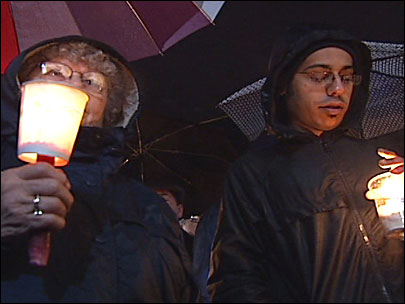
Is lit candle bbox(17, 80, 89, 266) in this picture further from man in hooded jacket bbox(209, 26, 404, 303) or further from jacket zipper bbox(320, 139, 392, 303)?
jacket zipper bbox(320, 139, 392, 303)

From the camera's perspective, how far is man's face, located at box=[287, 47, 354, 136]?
9.26 feet

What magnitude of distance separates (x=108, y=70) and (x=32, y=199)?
41.4 inches

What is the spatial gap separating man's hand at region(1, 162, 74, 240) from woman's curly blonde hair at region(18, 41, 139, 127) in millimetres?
736

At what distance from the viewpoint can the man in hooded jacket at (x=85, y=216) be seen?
2.03m

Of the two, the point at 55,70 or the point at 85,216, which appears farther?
the point at 55,70

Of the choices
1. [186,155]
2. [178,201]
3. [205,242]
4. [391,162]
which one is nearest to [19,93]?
[391,162]

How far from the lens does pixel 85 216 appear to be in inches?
93.4

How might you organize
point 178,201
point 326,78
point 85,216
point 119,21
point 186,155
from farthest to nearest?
point 186,155 → point 178,201 → point 119,21 → point 326,78 → point 85,216

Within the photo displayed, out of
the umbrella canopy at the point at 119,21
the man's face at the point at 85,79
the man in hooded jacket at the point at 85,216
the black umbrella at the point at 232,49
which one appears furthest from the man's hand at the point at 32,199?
the black umbrella at the point at 232,49

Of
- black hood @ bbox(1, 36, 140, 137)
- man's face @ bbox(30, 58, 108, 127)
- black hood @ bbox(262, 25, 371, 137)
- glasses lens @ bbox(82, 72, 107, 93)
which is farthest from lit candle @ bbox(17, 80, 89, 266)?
black hood @ bbox(262, 25, 371, 137)

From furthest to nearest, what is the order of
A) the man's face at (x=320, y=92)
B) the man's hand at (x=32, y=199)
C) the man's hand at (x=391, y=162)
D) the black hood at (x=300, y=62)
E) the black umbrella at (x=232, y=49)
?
the black umbrella at (x=232, y=49) → the black hood at (x=300, y=62) → the man's face at (x=320, y=92) → the man's hand at (x=391, y=162) → the man's hand at (x=32, y=199)

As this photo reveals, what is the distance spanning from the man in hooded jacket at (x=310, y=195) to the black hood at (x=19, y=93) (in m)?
0.53

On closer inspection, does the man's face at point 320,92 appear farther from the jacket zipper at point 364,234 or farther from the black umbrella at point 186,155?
the black umbrella at point 186,155

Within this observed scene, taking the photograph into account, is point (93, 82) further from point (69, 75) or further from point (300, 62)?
point (300, 62)
